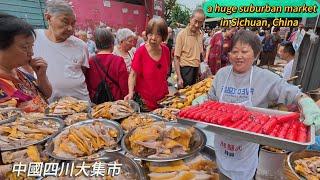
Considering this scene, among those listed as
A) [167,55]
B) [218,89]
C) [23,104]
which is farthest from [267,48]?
[23,104]

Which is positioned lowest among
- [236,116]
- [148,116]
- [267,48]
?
[267,48]

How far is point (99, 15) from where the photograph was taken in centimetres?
1016

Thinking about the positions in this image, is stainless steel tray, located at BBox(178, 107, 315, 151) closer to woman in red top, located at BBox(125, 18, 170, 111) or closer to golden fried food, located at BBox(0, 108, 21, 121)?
golden fried food, located at BBox(0, 108, 21, 121)

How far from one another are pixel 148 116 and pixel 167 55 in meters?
1.29

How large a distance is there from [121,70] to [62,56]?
0.70m

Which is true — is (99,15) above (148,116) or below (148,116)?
above

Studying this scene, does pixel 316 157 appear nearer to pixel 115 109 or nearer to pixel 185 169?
pixel 185 169

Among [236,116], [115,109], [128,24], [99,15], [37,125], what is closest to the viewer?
[236,116]

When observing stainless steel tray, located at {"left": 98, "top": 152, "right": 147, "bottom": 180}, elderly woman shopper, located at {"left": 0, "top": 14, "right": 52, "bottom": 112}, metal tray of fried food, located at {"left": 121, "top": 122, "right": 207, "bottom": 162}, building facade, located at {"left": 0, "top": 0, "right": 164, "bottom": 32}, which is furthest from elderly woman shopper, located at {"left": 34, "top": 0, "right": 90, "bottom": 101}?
building facade, located at {"left": 0, "top": 0, "right": 164, "bottom": 32}

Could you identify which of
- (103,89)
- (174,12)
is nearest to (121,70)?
(103,89)

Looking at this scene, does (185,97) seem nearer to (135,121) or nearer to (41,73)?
(135,121)

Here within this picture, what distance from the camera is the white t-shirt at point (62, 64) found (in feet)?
8.66

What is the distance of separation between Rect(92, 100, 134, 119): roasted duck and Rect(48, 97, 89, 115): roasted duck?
140 millimetres

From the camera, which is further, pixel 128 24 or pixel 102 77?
pixel 128 24
